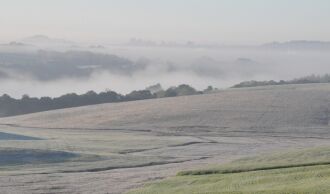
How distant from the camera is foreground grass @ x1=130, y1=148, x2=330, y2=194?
28.6 metres

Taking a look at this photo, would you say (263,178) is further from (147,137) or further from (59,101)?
(59,101)

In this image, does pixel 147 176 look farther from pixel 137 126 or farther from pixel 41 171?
pixel 137 126

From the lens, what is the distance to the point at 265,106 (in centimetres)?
10219

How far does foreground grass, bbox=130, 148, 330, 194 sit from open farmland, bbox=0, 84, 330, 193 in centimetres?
236

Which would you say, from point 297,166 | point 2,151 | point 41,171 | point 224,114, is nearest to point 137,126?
point 224,114

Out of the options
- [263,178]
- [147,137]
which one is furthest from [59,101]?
[263,178]

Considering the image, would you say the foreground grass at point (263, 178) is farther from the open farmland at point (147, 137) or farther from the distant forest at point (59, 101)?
the distant forest at point (59, 101)

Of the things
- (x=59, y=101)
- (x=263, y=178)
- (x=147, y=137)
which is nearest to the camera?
(x=263, y=178)

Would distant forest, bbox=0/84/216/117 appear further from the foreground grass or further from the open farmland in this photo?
the foreground grass

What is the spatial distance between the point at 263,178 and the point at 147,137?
1735 inches

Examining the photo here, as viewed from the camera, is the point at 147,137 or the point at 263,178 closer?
the point at 263,178

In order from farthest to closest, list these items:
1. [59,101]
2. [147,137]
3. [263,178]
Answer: [59,101] < [147,137] < [263,178]

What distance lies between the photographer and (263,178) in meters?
33.2

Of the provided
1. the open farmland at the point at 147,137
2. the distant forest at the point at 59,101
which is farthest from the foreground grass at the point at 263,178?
the distant forest at the point at 59,101
